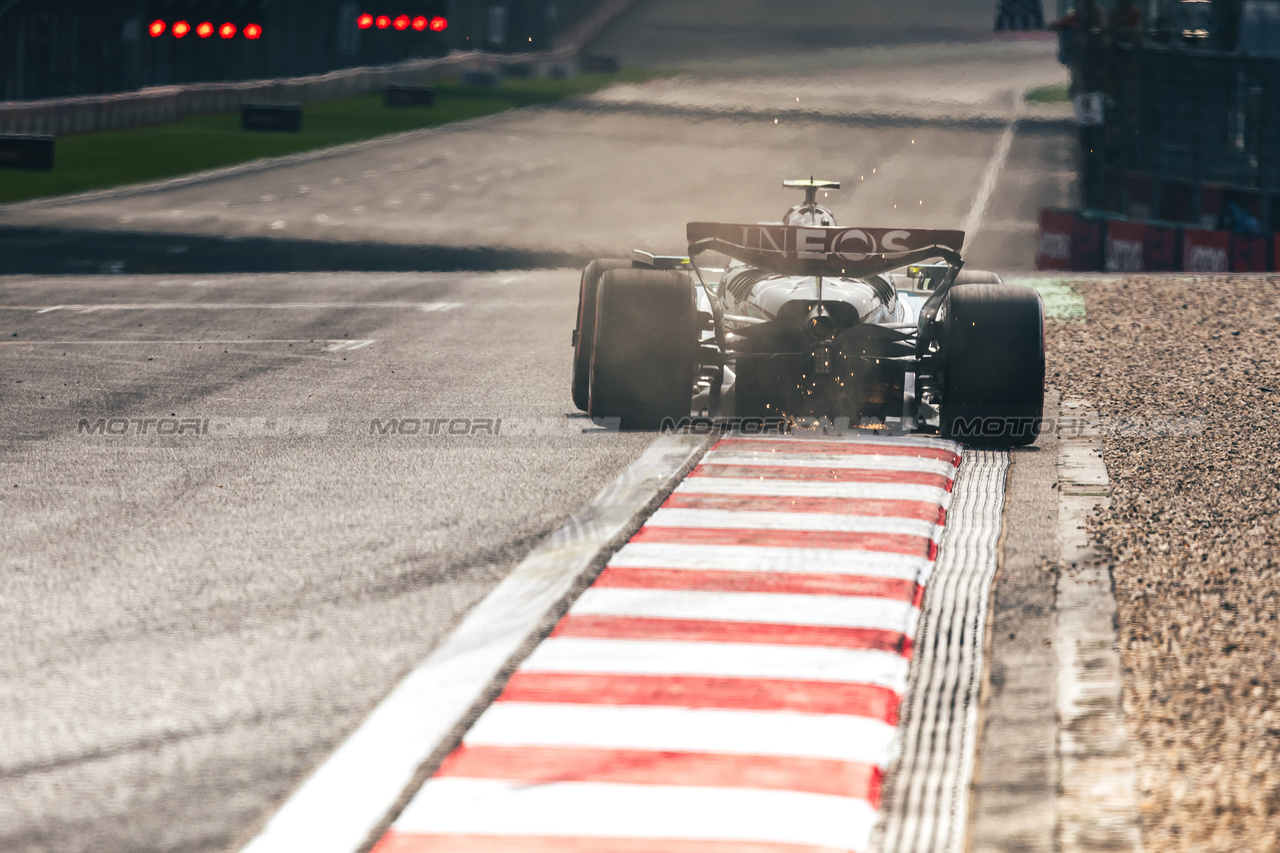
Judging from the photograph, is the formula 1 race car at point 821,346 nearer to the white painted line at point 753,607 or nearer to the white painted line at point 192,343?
the white painted line at point 753,607

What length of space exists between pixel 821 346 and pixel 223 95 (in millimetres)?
41232

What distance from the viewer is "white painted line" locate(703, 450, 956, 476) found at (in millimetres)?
9758

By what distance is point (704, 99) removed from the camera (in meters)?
61.1

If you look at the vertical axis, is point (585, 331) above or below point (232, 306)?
above

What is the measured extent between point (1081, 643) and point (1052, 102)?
63263 mm

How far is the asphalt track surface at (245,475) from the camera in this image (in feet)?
17.6

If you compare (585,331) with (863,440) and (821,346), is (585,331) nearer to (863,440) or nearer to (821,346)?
(821,346)

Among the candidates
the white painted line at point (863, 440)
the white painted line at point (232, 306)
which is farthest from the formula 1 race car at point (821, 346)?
the white painted line at point (232, 306)

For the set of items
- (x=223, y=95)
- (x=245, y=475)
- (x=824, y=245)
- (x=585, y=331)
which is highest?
(x=223, y=95)

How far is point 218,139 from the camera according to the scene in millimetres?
43312

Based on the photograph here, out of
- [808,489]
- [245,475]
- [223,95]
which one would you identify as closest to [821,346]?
[808,489]

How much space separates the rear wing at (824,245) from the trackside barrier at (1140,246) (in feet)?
55.0

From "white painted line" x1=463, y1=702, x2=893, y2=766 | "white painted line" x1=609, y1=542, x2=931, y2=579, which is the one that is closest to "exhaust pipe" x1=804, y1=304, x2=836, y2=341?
"white painted line" x1=609, y1=542, x2=931, y2=579

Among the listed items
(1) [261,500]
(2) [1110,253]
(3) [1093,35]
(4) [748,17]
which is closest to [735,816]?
(1) [261,500]
